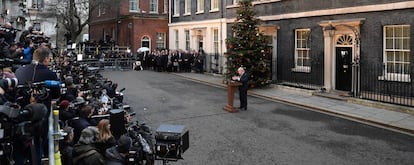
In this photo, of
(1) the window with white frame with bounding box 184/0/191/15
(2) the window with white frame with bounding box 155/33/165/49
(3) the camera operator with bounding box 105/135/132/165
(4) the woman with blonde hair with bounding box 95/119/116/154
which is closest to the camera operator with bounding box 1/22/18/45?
(4) the woman with blonde hair with bounding box 95/119/116/154

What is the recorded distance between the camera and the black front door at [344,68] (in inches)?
665

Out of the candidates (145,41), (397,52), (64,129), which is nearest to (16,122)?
(64,129)

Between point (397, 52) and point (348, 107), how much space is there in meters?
2.93

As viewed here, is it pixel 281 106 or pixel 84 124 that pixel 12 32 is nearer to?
pixel 84 124

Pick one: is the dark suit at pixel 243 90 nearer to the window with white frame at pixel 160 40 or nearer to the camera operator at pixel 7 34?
the camera operator at pixel 7 34

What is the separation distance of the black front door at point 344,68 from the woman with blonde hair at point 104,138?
520 inches

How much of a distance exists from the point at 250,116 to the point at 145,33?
26.4m

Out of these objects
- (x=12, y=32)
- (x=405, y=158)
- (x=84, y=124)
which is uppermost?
(x=12, y=32)

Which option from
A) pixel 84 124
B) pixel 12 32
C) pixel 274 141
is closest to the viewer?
pixel 84 124

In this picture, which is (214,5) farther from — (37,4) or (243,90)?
(37,4)

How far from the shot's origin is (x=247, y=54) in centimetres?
1928

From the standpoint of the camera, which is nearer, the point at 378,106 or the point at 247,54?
the point at 378,106

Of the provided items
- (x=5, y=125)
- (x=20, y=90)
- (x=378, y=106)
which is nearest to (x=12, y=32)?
(x=20, y=90)

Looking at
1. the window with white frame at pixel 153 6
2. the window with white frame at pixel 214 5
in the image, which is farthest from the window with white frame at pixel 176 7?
the window with white frame at pixel 214 5
